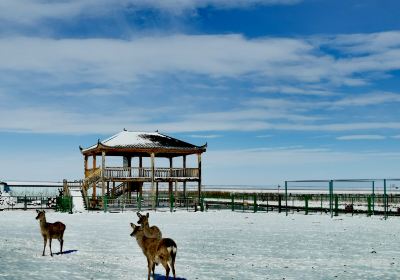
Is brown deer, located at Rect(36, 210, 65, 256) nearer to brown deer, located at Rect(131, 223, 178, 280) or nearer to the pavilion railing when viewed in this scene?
brown deer, located at Rect(131, 223, 178, 280)

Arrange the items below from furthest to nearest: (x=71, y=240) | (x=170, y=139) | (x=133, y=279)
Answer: (x=170, y=139) → (x=71, y=240) → (x=133, y=279)

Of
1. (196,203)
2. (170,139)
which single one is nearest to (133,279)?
(196,203)

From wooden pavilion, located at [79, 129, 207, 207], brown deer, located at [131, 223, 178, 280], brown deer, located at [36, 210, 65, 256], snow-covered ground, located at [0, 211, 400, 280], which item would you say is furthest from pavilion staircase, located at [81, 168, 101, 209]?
brown deer, located at [131, 223, 178, 280]

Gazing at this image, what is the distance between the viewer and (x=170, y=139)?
4831 cm

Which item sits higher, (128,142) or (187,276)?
(128,142)

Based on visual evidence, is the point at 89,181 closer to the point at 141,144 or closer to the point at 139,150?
the point at 139,150

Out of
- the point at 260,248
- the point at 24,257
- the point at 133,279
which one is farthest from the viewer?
the point at 260,248

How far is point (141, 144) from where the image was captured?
147ft

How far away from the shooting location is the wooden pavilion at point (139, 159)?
43.8 m

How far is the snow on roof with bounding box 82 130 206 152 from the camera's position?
44406 mm

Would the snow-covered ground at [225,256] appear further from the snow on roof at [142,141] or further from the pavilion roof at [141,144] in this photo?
the snow on roof at [142,141]

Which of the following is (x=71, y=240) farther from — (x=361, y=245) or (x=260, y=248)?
(x=361, y=245)

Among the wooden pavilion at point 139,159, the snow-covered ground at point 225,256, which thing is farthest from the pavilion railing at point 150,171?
the snow-covered ground at point 225,256

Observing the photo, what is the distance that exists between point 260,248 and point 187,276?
5720mm
